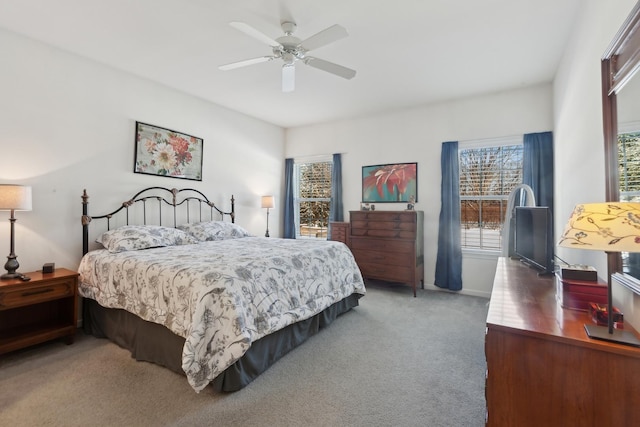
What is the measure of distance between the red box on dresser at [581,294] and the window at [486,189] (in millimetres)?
2985


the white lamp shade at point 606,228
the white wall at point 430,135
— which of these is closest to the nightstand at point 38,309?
the white lamp shade at point 606,228

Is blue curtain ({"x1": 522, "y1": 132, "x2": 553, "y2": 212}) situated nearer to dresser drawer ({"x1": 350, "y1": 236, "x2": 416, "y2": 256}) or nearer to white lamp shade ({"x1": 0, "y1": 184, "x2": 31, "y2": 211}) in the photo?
dresser drawer ({"x1": 350, "y1": 236, "x2": 416, "y2": 256})

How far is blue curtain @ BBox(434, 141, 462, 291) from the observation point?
4.31 metres

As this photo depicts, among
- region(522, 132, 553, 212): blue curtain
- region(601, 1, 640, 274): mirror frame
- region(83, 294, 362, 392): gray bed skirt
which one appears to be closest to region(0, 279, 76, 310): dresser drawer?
region(83, 294, 362, 392): gray bed skirt

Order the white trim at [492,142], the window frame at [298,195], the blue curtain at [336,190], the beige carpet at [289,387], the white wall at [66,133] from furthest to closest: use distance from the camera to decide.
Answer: the window frame at [298,195], the blue curtain at [336,190], the white trim at [492,142], the white wall at [66,133], the beige carpet at [289,387]

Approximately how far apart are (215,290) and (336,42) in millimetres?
2446

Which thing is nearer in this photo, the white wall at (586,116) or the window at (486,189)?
the white wall at (586,116)

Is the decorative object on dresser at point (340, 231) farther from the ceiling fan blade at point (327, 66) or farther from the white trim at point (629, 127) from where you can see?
the white trim at point (629, 127)

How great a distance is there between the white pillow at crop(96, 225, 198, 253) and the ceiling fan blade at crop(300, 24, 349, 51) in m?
2.46

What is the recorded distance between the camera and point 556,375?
109 centimetres

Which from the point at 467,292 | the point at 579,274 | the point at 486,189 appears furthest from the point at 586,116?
the point at 467,292

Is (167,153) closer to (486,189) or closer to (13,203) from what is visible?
(13,203)

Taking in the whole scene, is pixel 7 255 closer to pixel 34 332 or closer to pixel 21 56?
pixel 34 332

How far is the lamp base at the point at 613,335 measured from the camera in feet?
3.37
